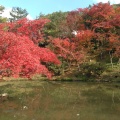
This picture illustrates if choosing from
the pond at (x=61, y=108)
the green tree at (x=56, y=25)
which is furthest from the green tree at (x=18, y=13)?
the pond at (x=61, y=108)

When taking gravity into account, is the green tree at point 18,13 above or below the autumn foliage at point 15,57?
above

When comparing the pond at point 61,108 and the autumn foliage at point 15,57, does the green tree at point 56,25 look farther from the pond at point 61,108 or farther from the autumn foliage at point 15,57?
the autumn foliage at point 15,57

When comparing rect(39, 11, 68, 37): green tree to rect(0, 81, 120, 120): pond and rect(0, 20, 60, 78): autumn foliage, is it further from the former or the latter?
rect(0, 20, 60, 78): autumn foliage

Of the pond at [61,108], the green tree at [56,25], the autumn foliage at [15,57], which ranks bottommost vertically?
the pond at [61,108]

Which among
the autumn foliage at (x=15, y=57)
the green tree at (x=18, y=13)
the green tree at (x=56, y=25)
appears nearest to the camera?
the autumn foliage at (x=15, y=57)

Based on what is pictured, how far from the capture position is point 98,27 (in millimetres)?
40469

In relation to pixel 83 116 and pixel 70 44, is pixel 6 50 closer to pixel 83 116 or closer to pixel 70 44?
pixel 83 116

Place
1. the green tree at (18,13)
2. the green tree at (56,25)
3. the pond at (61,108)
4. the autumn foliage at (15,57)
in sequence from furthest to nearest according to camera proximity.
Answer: the green tree at (18,13) → the green tree at (56,25) → the autumn foliage at (15,57) → the pond at (61,108)

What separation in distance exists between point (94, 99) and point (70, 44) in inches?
751

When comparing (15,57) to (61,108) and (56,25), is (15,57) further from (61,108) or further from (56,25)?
(56,25)

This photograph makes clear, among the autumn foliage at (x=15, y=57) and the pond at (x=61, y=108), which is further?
Result: the autumn foliage at (x=15, y=57)

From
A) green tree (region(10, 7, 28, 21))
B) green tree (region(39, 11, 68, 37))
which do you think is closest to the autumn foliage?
green tree (region(39, 11, 68, 37))

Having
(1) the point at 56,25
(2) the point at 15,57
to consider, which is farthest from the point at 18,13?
(2) the point at 15,57

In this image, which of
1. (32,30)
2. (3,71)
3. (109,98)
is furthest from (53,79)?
(3,71)
